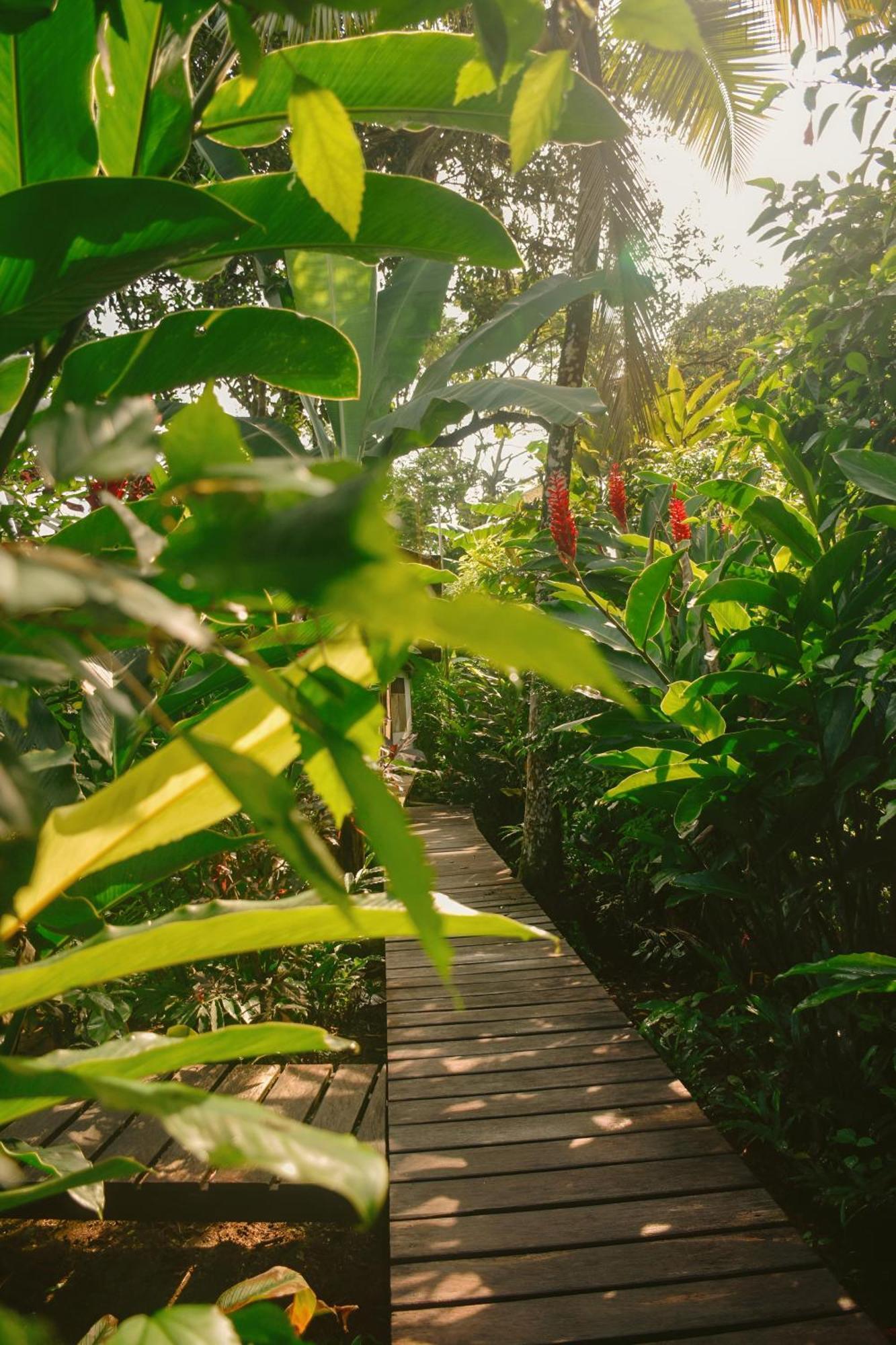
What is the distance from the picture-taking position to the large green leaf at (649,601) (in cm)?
233

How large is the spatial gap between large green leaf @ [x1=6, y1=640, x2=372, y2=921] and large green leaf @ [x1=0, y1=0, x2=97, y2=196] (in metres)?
0.34

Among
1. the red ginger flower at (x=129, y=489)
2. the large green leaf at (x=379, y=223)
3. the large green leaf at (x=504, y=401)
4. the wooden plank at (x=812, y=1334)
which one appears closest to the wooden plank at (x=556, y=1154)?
the wooden plank at (x=812, y=1334)

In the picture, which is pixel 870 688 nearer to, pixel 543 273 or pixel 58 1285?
pixel 58 1285

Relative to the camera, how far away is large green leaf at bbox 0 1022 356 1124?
0.37 meters

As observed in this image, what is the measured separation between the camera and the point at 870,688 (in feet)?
6.11

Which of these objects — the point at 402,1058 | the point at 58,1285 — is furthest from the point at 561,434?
the point at 58,1285

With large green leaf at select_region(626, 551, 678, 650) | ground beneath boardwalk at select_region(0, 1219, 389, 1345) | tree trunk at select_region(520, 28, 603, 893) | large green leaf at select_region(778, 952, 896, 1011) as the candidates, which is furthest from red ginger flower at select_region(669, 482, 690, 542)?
tree trunk at select_region(520, 28, 603, 893)

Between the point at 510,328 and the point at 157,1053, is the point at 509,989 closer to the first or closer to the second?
the point at 510,328

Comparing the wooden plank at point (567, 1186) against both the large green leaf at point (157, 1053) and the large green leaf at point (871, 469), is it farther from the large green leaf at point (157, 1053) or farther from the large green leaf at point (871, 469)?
the large green leaf at point (157, 1053)

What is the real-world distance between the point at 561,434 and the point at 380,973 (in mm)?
3298

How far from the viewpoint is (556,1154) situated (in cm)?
224

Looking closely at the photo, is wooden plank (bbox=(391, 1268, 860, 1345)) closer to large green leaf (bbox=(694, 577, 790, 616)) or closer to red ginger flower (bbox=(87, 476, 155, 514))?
large green leaf (bbox=(694, 577, 790, 616))

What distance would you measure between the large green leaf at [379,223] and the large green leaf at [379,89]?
35 millimetres

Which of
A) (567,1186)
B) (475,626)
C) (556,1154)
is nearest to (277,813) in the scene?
(475,626)
